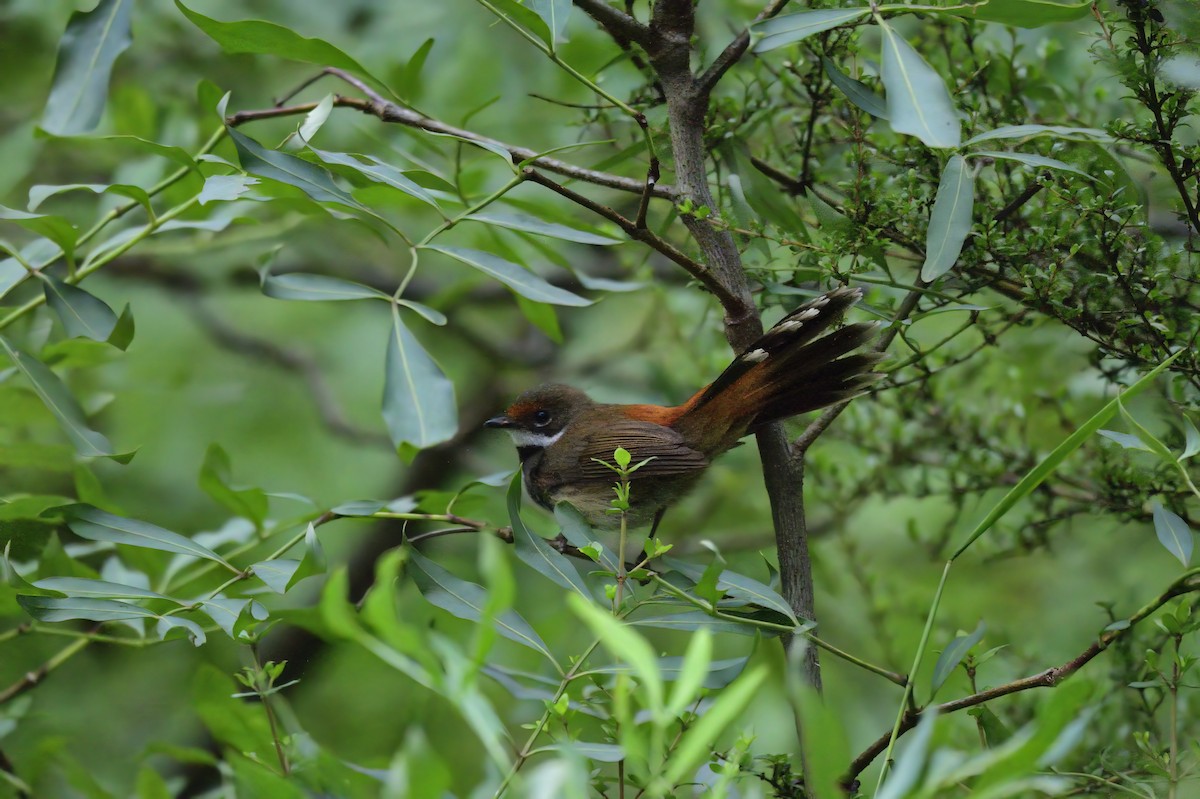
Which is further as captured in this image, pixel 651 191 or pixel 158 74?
pixel 158 74

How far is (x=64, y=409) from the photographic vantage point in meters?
2.00

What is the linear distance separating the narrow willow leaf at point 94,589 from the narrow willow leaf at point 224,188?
2.14ft

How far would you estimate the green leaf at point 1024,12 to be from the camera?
1.62 metres

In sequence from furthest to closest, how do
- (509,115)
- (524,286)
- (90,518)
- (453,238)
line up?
(453,238), (509,115), (524,286), (90,518)

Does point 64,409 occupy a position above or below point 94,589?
above

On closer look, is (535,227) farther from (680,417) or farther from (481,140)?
(680,417)

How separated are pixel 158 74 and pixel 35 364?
318 cm

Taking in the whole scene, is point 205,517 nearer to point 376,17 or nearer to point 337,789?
point 376,17

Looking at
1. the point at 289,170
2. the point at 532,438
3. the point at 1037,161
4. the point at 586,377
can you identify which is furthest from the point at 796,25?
the point at 586,377

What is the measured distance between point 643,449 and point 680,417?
0.14 meters

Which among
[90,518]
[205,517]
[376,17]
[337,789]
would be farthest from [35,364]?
[376,17]

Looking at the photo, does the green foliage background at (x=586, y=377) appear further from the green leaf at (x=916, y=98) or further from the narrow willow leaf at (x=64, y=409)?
the green leaf at (x=916, y=98)

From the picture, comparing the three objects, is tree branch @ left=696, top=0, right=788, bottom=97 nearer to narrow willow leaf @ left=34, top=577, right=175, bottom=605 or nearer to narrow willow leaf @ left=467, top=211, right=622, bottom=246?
narrow willow leaf @ left=467, top=211, right=622, bottom=246

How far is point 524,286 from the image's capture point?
85.3 inches
